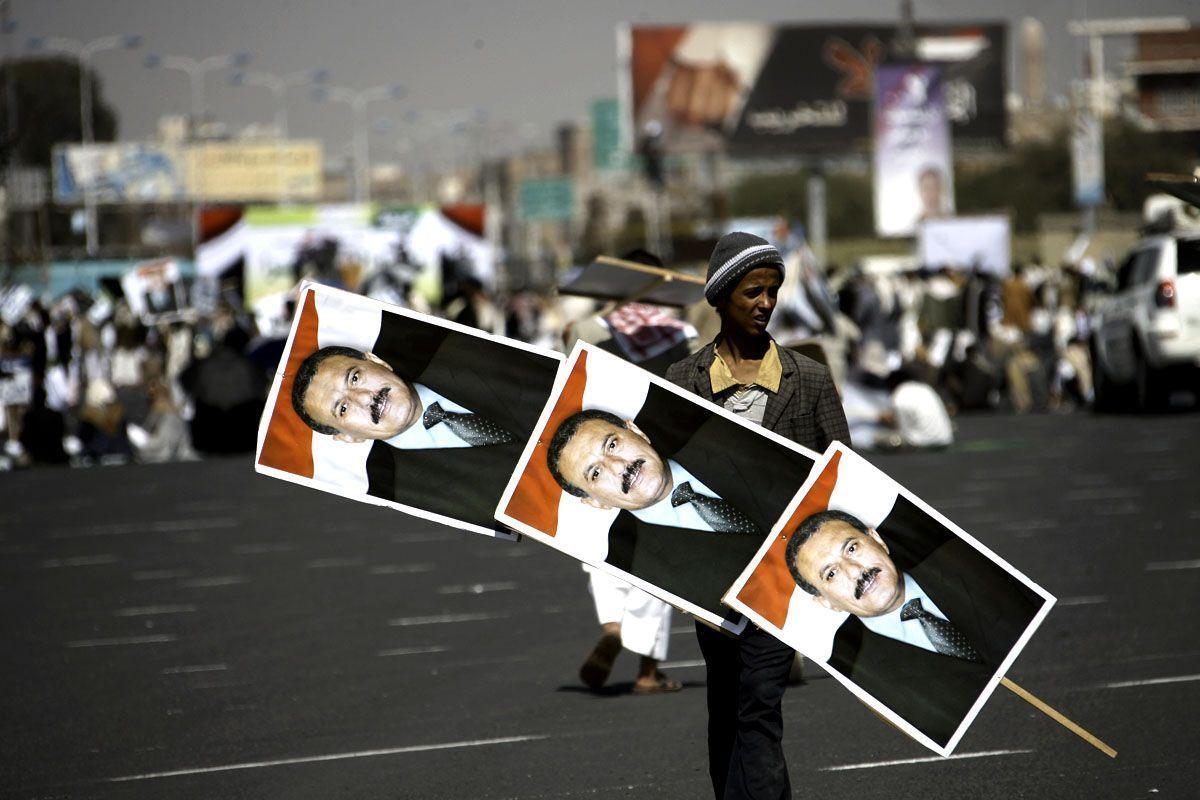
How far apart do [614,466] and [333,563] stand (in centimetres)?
824

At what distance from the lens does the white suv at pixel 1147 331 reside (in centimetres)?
2225

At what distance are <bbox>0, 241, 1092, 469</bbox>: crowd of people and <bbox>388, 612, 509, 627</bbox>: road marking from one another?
7.25 meters

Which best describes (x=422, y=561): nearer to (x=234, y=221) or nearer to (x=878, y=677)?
(x=878, y=677)

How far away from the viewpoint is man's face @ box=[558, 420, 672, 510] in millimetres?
5465

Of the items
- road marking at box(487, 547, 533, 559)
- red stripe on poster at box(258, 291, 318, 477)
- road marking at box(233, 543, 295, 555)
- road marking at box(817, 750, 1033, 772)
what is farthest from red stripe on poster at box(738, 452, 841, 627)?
road marking at box(233, 543, 295, 555)

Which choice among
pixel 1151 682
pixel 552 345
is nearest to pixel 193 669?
pixel 1151 682

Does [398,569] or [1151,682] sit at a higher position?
[1151,682]

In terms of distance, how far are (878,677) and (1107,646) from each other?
4.13 m

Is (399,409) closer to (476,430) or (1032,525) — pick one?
(476,430)

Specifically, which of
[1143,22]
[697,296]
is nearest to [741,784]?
[697,296]

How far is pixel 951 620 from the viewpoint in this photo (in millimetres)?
5359

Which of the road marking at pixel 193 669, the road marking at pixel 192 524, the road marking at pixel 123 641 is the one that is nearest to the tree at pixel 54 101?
the road marking at pixel 192 524

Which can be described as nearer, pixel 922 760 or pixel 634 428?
pixel 634 428

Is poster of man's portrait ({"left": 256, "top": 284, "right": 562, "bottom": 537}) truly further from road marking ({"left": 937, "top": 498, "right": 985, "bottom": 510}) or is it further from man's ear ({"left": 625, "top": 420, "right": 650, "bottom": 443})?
road marking ({"left": 937, "top": 498, "right": 985, "bottom": 510})
